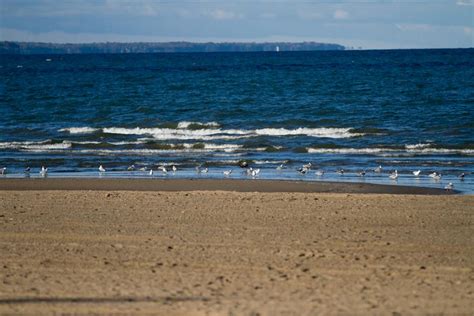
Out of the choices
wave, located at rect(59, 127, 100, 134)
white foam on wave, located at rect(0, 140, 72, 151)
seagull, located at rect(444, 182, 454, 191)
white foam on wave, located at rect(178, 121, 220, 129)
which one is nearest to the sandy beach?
seagull, located at rect(444, 182, 454, 191)

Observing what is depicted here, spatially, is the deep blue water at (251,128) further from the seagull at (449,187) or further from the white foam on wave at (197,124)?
the seagull at (449,187)

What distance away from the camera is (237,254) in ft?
30.1

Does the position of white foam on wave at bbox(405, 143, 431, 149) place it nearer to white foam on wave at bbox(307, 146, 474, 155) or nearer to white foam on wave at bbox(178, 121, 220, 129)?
white foam on wave at bbox(307, 146, 474, 155)

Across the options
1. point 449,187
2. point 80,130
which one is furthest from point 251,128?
point 449,187

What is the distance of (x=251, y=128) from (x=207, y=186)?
14.0 meters

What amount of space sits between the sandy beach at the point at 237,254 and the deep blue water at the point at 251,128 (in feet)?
16.7

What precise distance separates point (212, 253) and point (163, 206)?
3713 millimetres

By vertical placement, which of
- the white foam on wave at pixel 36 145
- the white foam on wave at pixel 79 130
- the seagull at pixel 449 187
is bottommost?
the white foam on wave at pixel 36 145

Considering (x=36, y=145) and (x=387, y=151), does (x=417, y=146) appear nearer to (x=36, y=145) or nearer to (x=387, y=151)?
(x=387, y=151)

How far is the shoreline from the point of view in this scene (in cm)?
1596

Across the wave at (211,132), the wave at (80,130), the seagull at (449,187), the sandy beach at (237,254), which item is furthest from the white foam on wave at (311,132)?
the sandy beach at (237,254)

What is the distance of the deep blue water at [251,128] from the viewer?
21391 mm

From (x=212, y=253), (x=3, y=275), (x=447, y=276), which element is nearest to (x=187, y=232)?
(x=212, y=253)

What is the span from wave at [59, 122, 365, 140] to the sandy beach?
1454 centimetres
